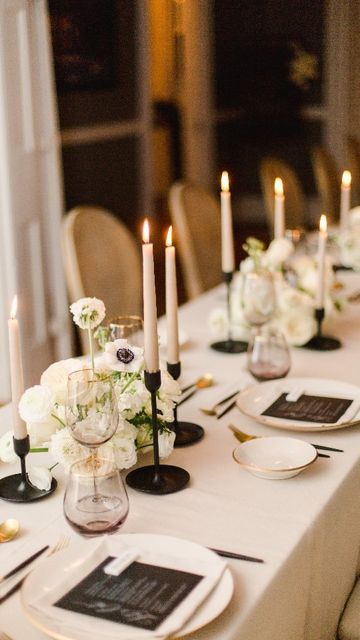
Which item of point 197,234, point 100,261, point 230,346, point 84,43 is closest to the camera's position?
point 230,346

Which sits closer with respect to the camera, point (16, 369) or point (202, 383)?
point (16, 369)

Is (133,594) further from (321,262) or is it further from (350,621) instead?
(321,262)

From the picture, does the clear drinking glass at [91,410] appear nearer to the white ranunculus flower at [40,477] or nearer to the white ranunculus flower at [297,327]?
the white ranunculus flower at [40,477]

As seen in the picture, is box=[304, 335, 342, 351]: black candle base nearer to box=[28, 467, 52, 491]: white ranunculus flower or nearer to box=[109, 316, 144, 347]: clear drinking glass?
box=[109, 316, 144, 347]: clear drinking glass

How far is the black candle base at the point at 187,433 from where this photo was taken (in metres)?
1.59

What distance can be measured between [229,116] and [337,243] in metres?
5.67

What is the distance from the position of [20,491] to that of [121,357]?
0.91 ft

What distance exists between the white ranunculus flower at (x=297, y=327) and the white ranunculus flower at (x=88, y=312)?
0.81m

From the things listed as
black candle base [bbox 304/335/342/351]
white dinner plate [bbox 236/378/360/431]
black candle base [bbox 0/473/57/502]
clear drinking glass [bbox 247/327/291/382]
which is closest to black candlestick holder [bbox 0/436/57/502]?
black candle base [bbox 0/473/57/502]

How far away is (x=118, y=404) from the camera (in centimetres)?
144

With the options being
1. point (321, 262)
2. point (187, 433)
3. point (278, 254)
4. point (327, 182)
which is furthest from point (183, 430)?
point (327, 182)

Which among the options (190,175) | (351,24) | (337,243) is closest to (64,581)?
(337,243)

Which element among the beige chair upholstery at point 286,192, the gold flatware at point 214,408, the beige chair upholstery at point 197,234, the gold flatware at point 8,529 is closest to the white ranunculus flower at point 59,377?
the gold flatware at point 8,529

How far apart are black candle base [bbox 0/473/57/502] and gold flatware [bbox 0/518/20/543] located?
82 mm
